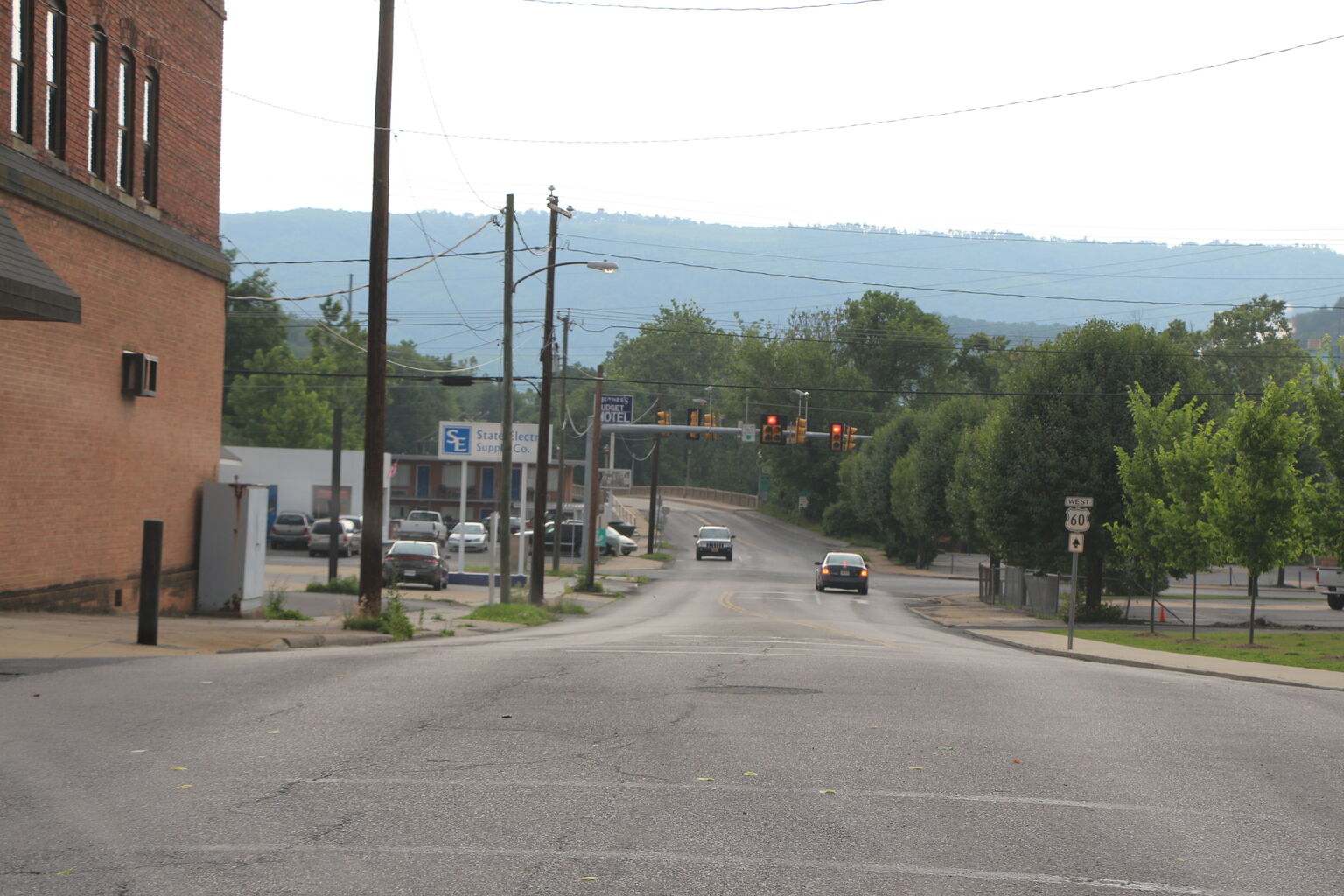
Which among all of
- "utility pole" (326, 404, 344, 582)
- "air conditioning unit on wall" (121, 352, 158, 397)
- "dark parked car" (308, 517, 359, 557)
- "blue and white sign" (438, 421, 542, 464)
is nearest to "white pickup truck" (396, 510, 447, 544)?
"dark parked car" (308, 517, 359, 557)

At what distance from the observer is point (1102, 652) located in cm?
2427

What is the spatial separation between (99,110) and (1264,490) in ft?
73.0

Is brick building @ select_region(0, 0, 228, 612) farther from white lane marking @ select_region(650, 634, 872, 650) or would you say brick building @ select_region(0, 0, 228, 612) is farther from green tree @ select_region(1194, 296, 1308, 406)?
green tree @ select_region(1194, 296, 1308, 406)

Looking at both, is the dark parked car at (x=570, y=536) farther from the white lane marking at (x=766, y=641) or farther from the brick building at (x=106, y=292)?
the white lane marking at (x=766, y=641)

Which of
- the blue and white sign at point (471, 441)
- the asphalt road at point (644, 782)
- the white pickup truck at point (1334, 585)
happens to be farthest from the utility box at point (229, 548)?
the white pickup truck at point (1334, 585)

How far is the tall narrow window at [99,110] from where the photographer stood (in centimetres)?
1931

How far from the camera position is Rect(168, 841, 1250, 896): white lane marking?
614 cm

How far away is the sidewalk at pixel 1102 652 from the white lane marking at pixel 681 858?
45.4ft

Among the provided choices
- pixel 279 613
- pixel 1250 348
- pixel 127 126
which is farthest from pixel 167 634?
pixel 1250 348

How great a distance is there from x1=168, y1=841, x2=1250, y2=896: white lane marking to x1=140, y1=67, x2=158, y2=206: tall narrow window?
17172 mm

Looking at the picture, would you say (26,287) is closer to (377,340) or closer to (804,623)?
(377,340)

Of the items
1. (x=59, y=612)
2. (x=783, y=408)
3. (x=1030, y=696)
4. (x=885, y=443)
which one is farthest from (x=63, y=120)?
(x=783, y=408)

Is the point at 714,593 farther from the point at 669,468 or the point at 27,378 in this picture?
the point at 669,468

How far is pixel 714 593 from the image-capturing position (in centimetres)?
4594
